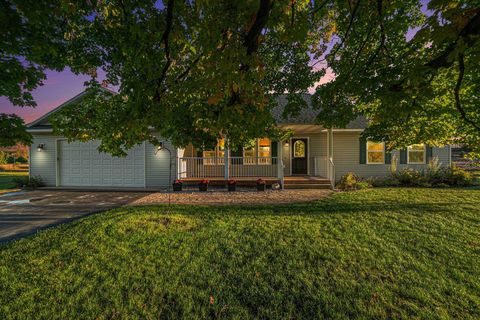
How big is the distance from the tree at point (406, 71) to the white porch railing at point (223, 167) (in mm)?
5623

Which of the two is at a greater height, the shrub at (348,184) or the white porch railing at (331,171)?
the white porch railing at (331,171)

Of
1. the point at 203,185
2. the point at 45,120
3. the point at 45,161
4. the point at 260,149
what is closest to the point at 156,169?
the point at 203,185

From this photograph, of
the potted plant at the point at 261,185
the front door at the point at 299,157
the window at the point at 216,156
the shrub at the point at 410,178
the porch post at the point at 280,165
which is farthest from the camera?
the front door at the point at 299,157

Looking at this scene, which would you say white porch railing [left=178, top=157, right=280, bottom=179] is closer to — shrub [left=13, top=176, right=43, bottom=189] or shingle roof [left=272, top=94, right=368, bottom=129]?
shingle roof [left=272, top=94, right=368, bottom=129]

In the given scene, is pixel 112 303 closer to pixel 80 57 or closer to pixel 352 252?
pixel 352 252

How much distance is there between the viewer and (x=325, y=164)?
37.2 ft

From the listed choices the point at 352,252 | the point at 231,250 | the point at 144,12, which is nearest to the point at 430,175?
the point at 352,252

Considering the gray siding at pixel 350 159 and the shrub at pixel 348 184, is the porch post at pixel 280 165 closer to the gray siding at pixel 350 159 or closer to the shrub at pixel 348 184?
the shrub at pixel 348 184

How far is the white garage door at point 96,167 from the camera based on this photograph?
11320 millimetres

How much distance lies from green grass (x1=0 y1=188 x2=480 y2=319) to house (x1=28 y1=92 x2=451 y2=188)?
5.58m

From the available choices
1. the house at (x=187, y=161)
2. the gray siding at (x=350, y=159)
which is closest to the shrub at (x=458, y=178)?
the house at (x=187, y=161)

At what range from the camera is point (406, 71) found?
357 centimetres

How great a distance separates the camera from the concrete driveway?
17.2 ft

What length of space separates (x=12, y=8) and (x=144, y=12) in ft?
6.07
